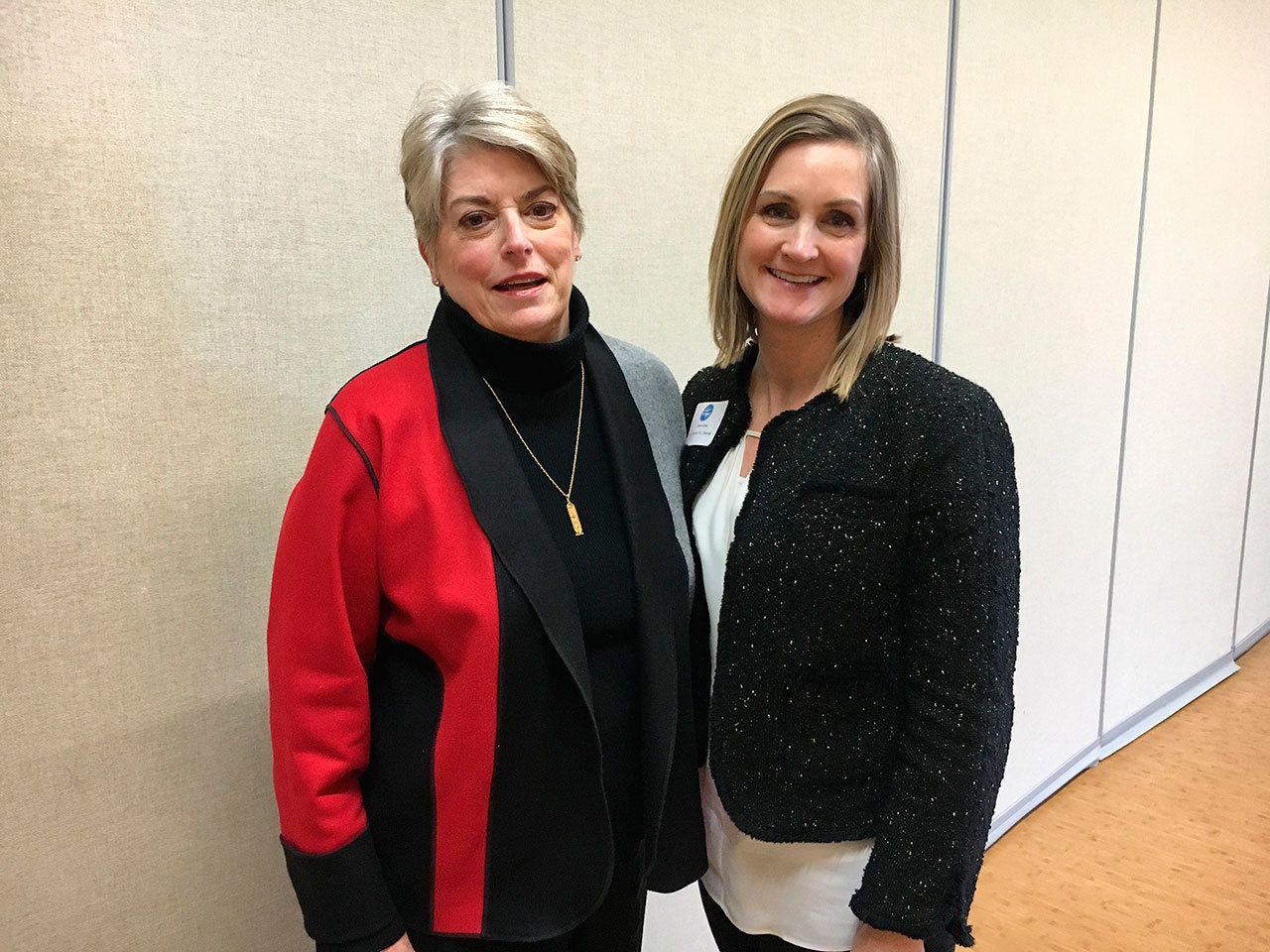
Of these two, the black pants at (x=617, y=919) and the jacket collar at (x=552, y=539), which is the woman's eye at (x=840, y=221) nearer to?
the jacket collar at (x=552, y=539)

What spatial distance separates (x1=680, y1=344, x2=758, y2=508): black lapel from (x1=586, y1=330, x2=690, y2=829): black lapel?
0.31ft

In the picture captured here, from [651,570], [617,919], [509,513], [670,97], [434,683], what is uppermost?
[670,97]

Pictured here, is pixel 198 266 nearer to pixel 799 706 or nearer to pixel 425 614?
pixel 425 614

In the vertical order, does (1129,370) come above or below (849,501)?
below

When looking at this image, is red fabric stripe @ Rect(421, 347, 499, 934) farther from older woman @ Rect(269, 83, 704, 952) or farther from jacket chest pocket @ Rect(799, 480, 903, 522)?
jacket chest pocket @ Rect(799, 480, 903, 522)

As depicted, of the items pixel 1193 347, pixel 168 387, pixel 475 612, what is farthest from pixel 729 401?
pixel 1193 347

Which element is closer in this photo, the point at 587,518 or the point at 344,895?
the point at 344,895

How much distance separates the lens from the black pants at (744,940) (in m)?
1.26

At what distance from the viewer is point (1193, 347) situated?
11.8 ft

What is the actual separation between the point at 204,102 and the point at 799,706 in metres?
1.14

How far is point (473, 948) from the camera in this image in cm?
117

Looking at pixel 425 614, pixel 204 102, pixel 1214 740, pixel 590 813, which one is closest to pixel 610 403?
pixel 425 614

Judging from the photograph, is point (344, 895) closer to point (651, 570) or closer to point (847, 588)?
point (651, 570)

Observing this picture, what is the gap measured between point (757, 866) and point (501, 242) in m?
0.95
